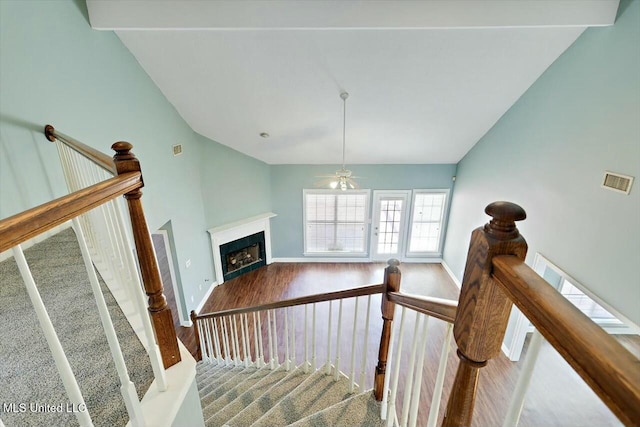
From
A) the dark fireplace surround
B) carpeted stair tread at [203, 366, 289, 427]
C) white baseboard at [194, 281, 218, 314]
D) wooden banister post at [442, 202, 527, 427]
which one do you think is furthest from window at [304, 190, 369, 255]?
wooden banister post at [442, 202, 527, 427]

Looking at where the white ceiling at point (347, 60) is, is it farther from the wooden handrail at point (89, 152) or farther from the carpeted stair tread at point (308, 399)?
the carpeted stair tread at point (308, 399)

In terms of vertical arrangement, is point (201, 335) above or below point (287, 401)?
below

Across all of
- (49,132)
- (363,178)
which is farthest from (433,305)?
(363,178)

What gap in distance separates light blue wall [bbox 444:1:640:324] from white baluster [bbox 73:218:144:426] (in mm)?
4002

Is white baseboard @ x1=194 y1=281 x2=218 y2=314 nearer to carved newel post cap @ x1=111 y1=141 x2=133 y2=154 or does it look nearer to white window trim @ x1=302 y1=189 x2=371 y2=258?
white window trim @ x1=302 y1=189 x2=371 y2=258

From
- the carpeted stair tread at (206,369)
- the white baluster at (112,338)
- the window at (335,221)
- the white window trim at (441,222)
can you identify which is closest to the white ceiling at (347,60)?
the white window trim at (441,222)

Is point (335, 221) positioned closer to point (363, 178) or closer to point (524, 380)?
point (363, 178)

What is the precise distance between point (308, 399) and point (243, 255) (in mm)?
5213

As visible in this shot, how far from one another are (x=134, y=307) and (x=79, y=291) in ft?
1.70

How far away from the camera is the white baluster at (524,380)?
52 centimetres

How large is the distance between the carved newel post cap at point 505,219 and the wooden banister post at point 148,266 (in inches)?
41.5

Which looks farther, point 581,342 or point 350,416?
point 350,416

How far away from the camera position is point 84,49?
282cm

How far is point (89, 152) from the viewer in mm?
1374
